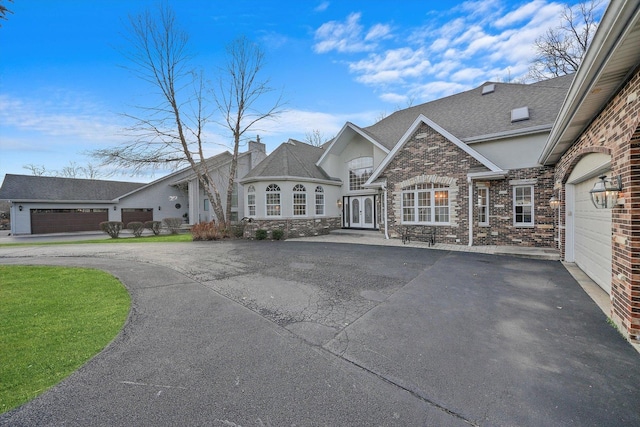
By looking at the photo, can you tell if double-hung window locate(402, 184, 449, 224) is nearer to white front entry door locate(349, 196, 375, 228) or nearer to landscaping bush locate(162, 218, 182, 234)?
white front entry door locate(349, 196, 375, 228)

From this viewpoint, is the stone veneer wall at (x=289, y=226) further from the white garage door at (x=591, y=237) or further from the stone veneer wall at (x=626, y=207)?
the stone veneer wall at (x=626, y=207)

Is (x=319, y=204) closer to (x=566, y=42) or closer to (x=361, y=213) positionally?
(x=361, y=213)

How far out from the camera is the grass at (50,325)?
2707mm

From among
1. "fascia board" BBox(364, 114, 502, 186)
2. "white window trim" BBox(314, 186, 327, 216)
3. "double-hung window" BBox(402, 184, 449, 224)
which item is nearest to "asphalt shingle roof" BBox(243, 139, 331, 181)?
"white window trim" BBox(314, 186, 327, 216)

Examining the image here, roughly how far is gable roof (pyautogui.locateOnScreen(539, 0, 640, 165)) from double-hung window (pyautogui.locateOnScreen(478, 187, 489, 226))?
624 centimetres

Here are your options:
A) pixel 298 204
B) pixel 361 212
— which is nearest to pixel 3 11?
pixel 298 204

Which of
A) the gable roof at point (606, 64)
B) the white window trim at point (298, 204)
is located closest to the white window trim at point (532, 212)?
the gable roof at point (606, 64)

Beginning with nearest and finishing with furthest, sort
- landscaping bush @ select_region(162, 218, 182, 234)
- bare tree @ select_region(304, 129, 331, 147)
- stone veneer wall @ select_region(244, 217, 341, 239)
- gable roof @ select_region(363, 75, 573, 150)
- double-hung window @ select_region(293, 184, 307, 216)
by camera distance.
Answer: gable roof @ select_region(363, 75, 573, 150) → stone veneer wall @ select_region(244, 217, 341, 239) → double-hung window @ select_region(293, 184, 307, 216) → landscaping bush @ select_region(162, 218, 182, 234) → bare tree @ select_region(304, 129, 331, 147)

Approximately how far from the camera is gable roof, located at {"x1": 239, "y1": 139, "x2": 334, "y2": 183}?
15.5 metres

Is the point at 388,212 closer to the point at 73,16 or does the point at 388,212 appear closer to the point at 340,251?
the point at 340,251

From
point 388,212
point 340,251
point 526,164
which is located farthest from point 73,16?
point 526,164

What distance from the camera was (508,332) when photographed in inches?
147

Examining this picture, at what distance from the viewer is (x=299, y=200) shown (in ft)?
52.5

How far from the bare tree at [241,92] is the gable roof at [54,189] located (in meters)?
16.5
